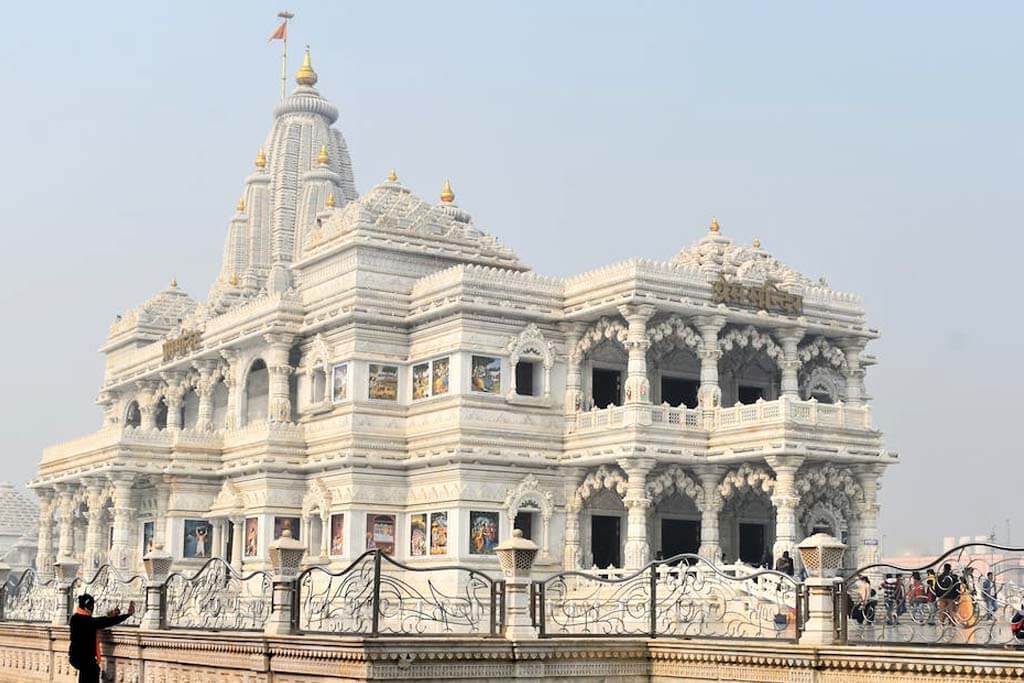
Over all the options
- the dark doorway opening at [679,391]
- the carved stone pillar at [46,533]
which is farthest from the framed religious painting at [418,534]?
the carved stone pillar at [46,533]

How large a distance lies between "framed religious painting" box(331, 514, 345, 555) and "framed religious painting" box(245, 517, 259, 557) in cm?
289

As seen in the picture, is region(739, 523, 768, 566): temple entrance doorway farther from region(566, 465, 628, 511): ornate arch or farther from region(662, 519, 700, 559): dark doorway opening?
region(566, 465, 628, 511): ornate arch

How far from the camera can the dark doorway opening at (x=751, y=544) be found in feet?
136

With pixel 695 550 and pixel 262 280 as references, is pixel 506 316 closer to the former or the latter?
pixel 695 550

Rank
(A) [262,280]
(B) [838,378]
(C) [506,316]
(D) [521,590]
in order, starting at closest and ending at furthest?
(D) [521,590], (C) [506,316], (B) [838,378], (A) [262,280]

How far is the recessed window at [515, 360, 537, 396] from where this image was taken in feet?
133

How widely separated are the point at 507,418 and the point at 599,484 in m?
3.04

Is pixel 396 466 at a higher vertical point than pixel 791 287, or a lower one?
lower

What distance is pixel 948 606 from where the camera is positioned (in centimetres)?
1845

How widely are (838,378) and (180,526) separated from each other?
20256 mm

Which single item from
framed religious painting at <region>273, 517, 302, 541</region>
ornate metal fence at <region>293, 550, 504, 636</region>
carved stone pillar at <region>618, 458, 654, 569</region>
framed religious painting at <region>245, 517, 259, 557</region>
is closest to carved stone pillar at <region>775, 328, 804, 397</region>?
carved stone pillar at <region>618, 458, 654, 569</region>

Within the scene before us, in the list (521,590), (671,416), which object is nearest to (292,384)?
(671,416)

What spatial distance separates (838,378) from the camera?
43.3 metres

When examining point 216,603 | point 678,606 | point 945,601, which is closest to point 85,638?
point 216,603
